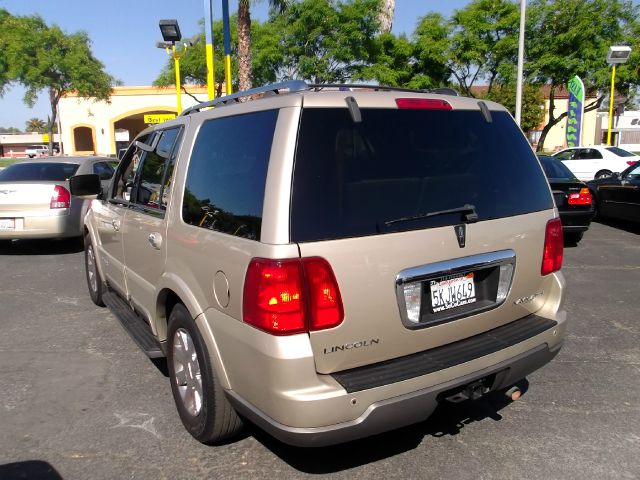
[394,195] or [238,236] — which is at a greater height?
[394,195]

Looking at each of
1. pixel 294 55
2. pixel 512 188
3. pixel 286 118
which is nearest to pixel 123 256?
pixel 286 118

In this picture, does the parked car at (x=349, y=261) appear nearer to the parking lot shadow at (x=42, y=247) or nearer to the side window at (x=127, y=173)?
the side window at (x=127, y=173)

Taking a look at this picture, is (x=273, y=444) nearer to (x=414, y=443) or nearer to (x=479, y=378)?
(x=414, y=443)

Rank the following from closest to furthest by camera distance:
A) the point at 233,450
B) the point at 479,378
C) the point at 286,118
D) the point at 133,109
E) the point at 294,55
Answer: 1. the point at 286,118
2. the point at 479,378
3. the point at 233,450
4. the point at 294,55
5. the point at 133,109

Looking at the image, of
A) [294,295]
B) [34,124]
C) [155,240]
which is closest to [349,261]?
[294,295]

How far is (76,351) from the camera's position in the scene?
4.36 m

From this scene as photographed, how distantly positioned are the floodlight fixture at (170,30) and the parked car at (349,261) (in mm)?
11216

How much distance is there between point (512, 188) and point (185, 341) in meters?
1.99

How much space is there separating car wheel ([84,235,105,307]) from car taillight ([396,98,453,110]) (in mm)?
3696

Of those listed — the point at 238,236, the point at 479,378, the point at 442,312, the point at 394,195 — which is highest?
the point at 394,195

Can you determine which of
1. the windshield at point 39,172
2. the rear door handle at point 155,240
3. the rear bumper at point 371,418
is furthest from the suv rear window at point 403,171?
the windshield at point 39,172

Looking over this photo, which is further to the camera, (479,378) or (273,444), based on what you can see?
(273,444)


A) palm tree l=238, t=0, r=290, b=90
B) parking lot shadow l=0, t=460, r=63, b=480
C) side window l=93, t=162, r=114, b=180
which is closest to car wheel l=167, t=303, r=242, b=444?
parking lot shadow l=0, t=460, r=63, b=480

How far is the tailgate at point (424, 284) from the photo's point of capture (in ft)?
7.38
